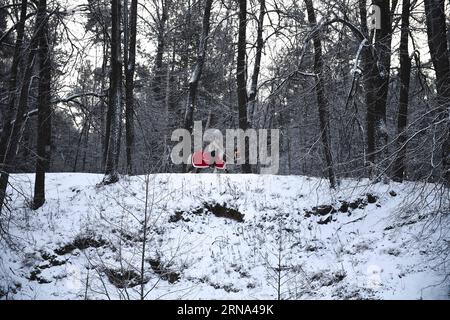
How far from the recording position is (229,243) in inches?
393

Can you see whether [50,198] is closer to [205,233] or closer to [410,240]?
[205,233]

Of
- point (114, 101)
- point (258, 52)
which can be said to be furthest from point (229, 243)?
point (258, 52)

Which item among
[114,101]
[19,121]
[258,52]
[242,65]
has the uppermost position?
[258,52]

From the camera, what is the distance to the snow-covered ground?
304 inches

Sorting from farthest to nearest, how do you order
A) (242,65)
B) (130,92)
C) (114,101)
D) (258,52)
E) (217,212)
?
1. (258,52)
2. (242,65)
3. (130,92)
4. (114,101)
5. (217,212)

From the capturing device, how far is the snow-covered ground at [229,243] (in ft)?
25.3

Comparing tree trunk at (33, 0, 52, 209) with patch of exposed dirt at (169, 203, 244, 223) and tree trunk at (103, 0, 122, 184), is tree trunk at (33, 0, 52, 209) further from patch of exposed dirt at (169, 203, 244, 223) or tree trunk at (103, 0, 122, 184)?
patch of exposed dirt at (169, 203, 244, 223)

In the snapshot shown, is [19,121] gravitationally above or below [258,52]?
below

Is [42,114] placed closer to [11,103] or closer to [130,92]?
[11,103]

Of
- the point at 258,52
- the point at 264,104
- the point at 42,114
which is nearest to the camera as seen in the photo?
the point at 264,104

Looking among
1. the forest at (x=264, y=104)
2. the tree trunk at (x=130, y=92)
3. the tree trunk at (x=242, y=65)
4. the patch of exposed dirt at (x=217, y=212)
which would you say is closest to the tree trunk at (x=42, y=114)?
the forest at (x=264, y=104)

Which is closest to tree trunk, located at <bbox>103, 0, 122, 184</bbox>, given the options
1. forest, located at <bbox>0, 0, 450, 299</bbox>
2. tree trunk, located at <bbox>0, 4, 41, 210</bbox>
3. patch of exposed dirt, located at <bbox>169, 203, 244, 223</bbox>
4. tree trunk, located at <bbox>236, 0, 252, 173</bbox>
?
forest, located at <bbox>0, 0, 450, 299</bbox>

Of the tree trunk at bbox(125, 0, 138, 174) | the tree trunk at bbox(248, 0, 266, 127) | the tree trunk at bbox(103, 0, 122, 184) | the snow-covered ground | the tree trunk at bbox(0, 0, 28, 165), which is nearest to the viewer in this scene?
the snow-covered ground
